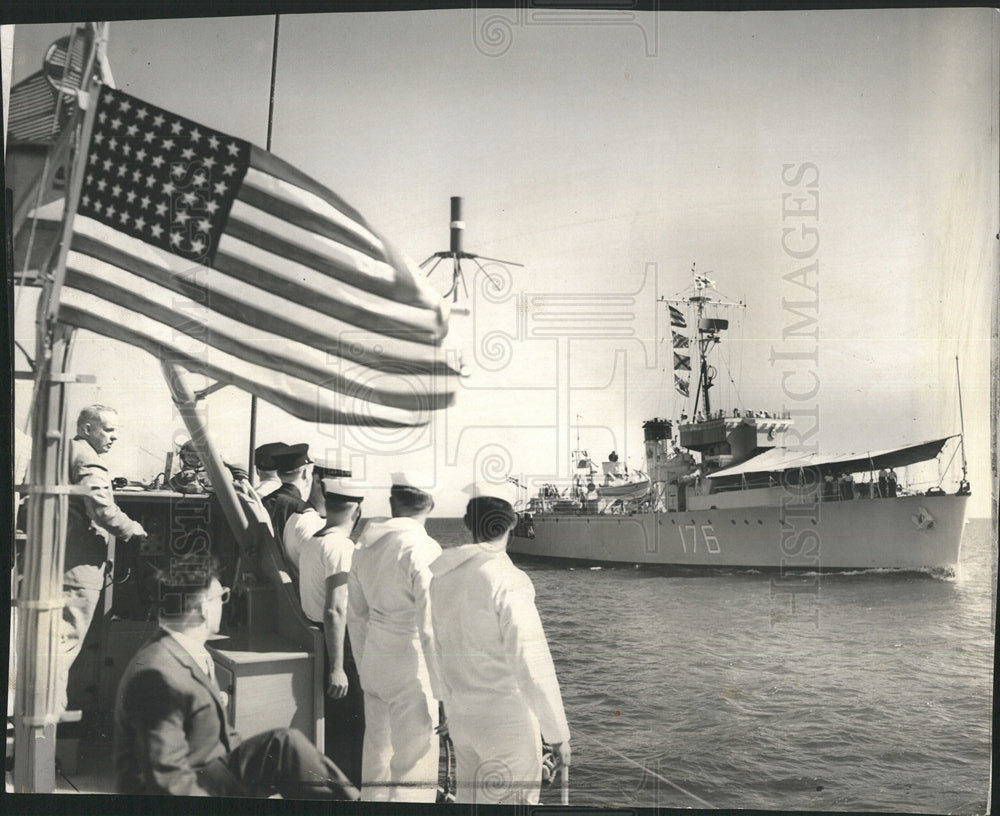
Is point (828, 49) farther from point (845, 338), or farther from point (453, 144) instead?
point (453, 144)

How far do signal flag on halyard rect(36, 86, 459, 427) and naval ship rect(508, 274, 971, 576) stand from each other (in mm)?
687

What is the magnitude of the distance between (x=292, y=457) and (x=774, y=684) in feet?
6.59

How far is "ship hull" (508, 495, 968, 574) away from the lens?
3.56 metres

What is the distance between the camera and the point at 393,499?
3.64 meters

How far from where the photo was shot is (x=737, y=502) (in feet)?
11.9

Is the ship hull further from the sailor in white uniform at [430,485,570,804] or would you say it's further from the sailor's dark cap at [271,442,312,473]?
the sailor's dark cap at [271,442,312,473]

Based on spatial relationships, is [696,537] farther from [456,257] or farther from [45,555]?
[45,555]

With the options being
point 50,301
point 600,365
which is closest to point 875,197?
point 600,365

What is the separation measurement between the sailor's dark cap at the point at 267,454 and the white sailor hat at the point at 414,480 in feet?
1.49

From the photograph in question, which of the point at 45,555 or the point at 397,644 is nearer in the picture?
the point at 397,644

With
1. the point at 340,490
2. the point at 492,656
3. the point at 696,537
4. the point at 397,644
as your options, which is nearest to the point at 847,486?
the point at 696,537

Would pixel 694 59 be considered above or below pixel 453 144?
above

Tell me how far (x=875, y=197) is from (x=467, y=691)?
239 cm

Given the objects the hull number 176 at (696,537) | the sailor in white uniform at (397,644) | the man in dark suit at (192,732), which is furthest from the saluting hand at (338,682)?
the hull number 176 at (696,537)
